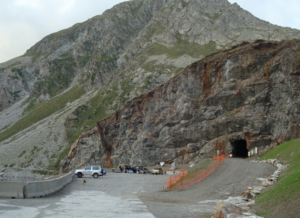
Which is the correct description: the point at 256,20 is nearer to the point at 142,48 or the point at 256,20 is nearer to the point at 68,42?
the point at 142,48

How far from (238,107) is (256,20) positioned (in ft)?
246

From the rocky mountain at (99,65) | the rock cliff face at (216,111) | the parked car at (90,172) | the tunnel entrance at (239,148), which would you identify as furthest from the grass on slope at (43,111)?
the tunnel entrance at (239,148)

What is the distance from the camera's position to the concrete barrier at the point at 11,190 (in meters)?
14.6

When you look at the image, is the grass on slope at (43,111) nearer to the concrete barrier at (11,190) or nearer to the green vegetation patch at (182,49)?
the green vegetation patch at (182,49)

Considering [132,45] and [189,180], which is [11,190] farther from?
[132,45]

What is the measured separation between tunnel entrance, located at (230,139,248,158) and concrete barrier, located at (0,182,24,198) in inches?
1379

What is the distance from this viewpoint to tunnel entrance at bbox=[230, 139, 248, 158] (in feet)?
141

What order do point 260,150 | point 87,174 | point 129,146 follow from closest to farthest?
1. point 87,174
2. point 260,150
3. point 129,146

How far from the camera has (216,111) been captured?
4597cm

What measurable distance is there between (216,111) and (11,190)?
3769 cm

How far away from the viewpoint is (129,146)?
55.0m

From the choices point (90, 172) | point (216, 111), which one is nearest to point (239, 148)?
point (216, 111)

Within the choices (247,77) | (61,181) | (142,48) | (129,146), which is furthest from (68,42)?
(61,181)

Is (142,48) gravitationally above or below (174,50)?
above
